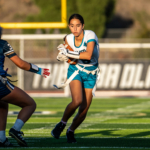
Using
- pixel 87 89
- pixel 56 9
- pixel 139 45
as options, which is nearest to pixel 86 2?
pixel 56 9

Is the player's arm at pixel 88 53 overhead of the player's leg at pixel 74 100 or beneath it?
overhead

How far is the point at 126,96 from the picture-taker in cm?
1588

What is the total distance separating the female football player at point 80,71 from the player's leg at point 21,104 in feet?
2.31

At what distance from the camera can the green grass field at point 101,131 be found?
5.50 meters

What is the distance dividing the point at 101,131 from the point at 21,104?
2.23 metres

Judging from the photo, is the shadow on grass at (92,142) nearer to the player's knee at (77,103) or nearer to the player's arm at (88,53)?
the player's knee at (77,103)

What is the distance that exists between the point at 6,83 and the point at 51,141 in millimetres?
1372

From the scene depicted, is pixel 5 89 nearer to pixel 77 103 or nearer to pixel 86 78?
pixel 77 103

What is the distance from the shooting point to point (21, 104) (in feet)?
17.2

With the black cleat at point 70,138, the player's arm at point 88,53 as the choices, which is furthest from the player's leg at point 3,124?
the player's arm at point 88,53

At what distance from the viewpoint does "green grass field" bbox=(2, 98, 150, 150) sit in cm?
550

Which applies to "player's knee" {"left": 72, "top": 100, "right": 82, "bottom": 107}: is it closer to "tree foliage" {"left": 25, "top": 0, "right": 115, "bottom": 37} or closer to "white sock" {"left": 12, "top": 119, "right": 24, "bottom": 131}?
"white sock" {"left": 12, "top": 119, "right": 24, "bottom": 131}

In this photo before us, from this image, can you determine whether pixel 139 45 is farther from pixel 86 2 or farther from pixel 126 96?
pixel 86 2

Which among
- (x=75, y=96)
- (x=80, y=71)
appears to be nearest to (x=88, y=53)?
(x=80, y=71)
